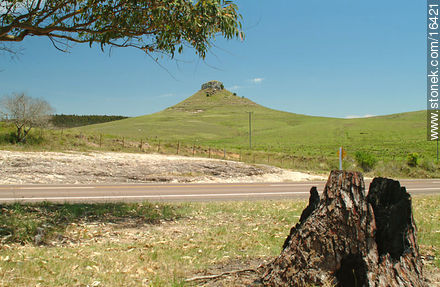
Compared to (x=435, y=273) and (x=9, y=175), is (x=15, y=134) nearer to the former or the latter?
(x=9, y=175)

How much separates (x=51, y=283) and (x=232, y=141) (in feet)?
221

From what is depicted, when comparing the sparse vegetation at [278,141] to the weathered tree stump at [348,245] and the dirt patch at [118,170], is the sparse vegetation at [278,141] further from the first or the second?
the weathered tree stump at [348,245]

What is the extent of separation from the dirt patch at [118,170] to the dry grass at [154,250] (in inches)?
506

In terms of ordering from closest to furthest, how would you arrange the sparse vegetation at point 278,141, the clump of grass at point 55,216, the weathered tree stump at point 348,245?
1. the weathered tree stump at point 348,245
2. the clump of grass at point 55,216
3. the sparse vegetation at point 278,141

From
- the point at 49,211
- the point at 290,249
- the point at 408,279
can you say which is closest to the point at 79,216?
the point at 49,211

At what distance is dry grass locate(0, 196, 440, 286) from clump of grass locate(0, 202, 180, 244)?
9.8 inches

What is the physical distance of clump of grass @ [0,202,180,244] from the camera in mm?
6500

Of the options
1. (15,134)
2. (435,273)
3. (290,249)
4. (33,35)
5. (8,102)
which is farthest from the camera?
(8,102)

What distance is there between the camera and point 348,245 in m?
3.93

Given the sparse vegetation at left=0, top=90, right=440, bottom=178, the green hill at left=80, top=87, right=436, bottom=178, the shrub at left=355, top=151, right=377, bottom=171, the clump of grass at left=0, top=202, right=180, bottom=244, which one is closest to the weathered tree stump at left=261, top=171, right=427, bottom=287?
the clump of grass at left=0, top=202, right=180, bottom=244

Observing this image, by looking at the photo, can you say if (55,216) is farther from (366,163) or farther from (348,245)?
(366,163)

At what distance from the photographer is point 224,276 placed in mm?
4277

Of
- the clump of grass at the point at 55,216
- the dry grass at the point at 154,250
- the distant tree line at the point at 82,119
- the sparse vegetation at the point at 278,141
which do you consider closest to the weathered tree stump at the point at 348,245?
the dry grass at the point at 154,250

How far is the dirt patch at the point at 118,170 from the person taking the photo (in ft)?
63.7
